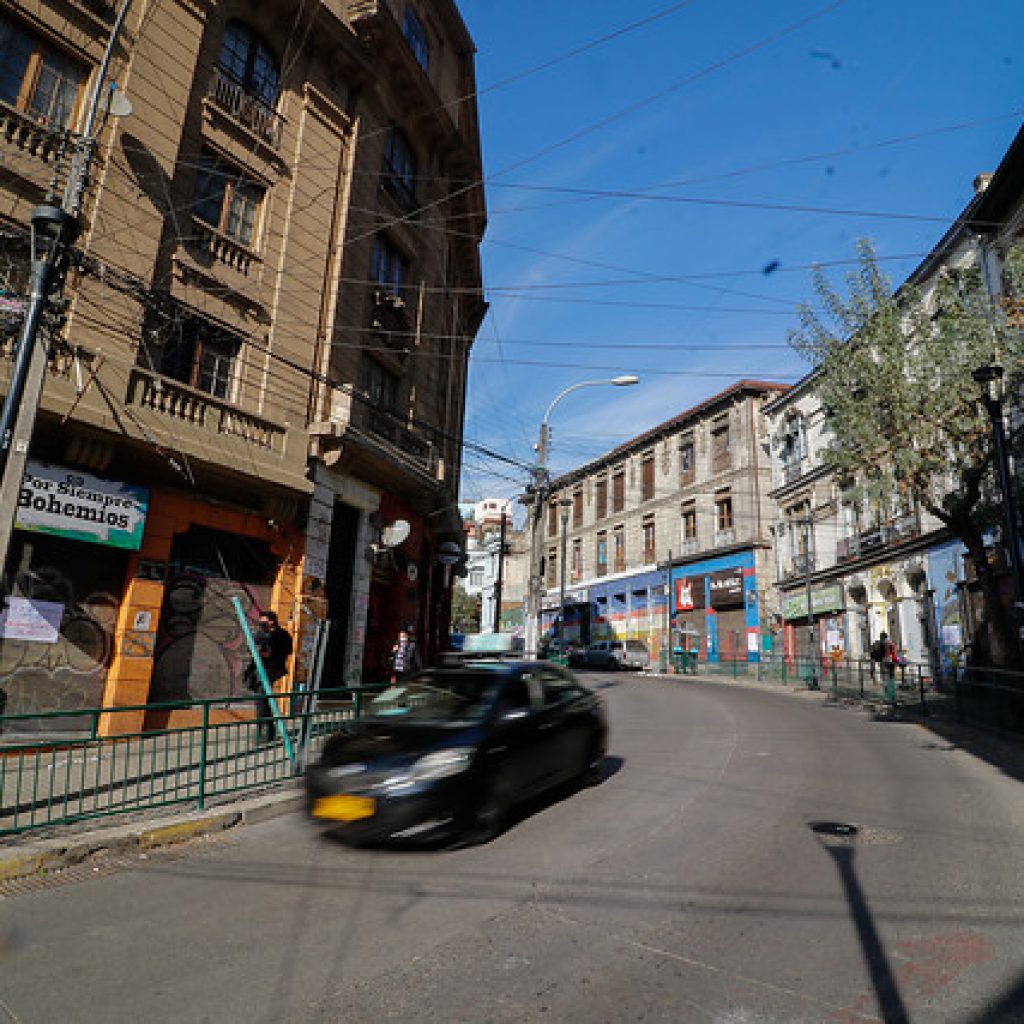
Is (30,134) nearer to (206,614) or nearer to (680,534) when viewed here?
(206,614)

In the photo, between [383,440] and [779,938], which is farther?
[383,440]

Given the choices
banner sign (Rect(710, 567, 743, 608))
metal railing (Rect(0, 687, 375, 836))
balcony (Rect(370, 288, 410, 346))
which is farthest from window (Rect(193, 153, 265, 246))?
banner sign (Rect(710, 567, 743, 608))

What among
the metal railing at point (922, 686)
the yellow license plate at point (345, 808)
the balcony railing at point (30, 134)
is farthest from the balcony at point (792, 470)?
the yellow license plate at point (345, 808)

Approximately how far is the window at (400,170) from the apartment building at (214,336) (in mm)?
80

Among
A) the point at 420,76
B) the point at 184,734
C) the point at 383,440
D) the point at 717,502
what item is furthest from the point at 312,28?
the point at 717,502

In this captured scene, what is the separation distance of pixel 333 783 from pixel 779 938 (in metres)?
3.60

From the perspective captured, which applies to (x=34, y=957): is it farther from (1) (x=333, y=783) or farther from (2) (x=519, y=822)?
(2) (x=519, y=822)

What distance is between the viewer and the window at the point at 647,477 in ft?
142

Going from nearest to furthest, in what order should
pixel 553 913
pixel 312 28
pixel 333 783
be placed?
pixel 553 913 < pixel 333 783 < pixel 312 28

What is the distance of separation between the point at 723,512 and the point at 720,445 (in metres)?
3.92

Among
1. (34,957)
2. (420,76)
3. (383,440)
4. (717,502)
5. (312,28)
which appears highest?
(420,76)

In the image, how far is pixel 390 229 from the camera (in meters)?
17.2

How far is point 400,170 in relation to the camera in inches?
719

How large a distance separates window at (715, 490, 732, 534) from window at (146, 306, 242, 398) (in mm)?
29153
